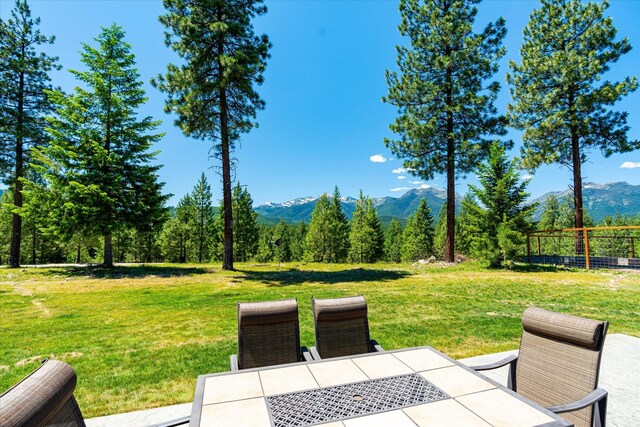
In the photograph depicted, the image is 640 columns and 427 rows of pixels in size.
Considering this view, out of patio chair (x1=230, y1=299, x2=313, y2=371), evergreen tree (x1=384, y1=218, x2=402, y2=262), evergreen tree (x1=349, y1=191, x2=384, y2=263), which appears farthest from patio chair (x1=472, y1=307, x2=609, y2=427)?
evergreen tree (x1=384, y1=218, x2=402, y2=262)

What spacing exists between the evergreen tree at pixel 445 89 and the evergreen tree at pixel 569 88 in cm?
243

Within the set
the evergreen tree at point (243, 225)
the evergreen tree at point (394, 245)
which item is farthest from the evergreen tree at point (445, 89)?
the evergreen tree at point (394, 245)

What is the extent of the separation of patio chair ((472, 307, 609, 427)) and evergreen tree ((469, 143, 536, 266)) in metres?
11.9

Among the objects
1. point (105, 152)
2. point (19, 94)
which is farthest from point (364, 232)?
point (19, 94)

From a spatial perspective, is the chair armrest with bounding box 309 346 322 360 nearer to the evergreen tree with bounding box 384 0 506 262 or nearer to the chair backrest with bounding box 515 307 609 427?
the chair backrest with bounding box 515 307 609 427

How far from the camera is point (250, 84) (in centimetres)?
1356

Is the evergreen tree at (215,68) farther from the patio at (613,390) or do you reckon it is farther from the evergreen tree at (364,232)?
the evergreen tree at (364,232)

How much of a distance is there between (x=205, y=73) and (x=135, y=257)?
33061mm

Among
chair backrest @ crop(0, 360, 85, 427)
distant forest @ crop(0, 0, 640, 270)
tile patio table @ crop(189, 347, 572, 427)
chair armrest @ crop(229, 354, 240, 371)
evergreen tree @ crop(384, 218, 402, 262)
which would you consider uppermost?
Result: distant forest @ crop(0, 0, 640, 270)

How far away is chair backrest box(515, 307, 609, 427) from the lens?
227 centimetres

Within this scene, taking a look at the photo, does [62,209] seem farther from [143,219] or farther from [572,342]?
[572,342]

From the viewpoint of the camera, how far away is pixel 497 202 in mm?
13391

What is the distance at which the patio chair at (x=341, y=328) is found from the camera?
326cm

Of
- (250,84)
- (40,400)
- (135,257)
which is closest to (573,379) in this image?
(40,400)
